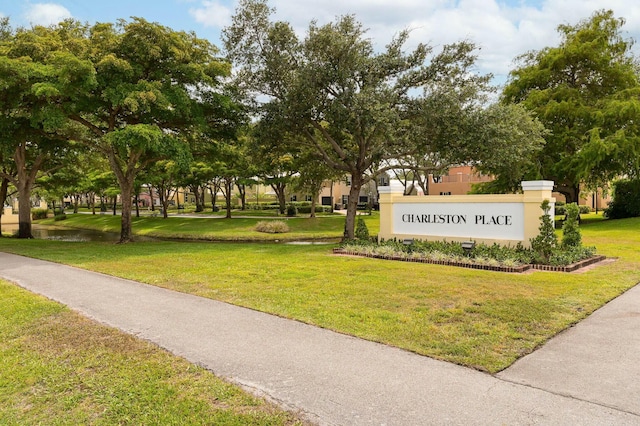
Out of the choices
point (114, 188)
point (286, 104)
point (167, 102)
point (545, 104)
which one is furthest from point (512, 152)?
point (114, 188)

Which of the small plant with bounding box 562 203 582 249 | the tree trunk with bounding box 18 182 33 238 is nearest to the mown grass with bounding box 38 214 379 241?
the tree trunk with bounding box 18 182 33 238

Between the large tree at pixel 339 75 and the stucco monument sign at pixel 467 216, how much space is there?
2628 mm

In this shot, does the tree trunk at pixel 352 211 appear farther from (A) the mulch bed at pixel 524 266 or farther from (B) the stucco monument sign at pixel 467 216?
(A) the mulch bed at pixel 524 266

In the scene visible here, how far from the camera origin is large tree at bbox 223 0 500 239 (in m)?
14.7

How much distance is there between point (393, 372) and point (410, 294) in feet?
10.9

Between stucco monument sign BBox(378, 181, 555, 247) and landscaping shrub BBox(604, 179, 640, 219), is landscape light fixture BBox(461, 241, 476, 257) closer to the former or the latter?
stucco monument sign BBox(378, 181, 555, 247)

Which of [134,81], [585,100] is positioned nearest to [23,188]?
[134,81]

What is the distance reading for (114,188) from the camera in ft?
Result: 116

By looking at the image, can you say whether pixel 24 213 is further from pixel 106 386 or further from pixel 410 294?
pixel 106 386

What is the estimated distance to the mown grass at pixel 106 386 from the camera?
331 centimetres

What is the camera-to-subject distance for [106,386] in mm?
3836

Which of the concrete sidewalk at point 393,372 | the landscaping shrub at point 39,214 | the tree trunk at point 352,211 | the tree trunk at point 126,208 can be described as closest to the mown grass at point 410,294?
the concrete sidewalk at point 393,372

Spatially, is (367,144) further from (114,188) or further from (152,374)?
(114,188)

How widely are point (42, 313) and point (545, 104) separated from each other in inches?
985
